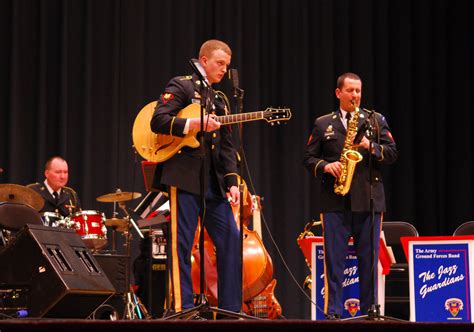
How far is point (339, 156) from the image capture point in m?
5.79

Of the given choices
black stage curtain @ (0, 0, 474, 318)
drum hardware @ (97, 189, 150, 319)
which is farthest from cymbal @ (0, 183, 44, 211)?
black stage curtain @ (0, 0, 474, 318)

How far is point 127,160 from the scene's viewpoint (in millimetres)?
9438

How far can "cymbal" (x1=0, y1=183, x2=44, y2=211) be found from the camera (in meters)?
7.50

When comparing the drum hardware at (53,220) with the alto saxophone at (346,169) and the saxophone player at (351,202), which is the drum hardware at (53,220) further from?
the alto saxophone at (346,169)

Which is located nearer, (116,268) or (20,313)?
(20,313)

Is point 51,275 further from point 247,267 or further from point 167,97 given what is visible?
point 247,267

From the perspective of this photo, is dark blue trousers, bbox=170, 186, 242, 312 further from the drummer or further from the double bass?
the drummer

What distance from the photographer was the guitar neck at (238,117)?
15.9 feet

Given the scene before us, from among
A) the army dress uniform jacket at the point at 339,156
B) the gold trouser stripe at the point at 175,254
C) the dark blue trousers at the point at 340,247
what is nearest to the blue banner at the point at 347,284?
the dark blue trousers at the point at 340,247

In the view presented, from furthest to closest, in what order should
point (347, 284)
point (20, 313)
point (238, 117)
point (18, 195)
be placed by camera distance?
point (18, 195) → point (347, 284) → point (20, 313) → point (238, 117)

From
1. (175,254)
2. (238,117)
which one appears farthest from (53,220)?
(238,117)

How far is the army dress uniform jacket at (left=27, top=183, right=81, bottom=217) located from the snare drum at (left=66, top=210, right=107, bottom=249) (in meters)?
0.63

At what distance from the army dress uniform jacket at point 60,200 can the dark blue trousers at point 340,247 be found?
3942 mm

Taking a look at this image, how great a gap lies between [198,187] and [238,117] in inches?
19.6
